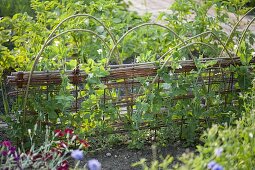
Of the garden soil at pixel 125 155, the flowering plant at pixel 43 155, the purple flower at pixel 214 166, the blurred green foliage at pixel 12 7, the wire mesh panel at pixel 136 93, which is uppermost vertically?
the blurred green foliage at pixel 12 7

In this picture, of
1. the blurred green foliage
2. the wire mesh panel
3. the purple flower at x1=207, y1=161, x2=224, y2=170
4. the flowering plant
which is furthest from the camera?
the blurred green foliage

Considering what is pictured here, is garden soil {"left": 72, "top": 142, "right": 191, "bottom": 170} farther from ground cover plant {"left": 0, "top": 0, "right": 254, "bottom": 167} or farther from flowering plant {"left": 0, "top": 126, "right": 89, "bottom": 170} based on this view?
flowering plant {"left": 0, "top": 126, "right": 89, "bottom": 170}

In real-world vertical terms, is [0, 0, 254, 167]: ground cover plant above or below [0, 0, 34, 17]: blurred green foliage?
below

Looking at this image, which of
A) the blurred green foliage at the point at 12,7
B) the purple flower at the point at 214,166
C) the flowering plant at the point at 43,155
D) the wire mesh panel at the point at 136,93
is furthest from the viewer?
the blurred green foliage at the point at 12,7

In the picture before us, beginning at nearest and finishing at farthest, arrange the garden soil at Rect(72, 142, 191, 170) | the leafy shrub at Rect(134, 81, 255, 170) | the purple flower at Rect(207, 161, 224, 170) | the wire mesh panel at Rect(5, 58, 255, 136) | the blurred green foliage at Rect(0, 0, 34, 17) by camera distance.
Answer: the purple flower at Rect(207, 161, 224, 170), the leafy shrub at Rect(134, 81, 255, 170), the wire mesh panel at Rect(5, 58, 255, 136), the garden soil at Rect(72, 142, 191, 170), the blurred green foliage at Rect(0, 0, 34, 17)

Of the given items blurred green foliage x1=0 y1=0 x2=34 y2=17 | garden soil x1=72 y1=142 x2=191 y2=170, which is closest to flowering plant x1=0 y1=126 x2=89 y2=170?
garden soil x1=72 y1=142 x2=191 y2=170

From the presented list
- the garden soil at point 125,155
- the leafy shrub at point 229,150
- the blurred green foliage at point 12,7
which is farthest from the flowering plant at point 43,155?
the blurred green foliage at point 12,7

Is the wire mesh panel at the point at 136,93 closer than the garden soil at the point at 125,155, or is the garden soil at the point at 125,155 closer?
the wire mesh panel at the point at 136,93

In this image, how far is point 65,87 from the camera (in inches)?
140

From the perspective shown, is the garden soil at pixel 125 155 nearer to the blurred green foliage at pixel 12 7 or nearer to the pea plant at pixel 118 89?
the pea plant at pixel 118 89

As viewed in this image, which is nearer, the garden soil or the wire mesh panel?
the wire mesh panel

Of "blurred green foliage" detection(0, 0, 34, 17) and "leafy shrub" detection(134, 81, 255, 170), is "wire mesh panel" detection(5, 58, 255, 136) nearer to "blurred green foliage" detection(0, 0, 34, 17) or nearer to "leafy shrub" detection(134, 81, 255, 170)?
"leafy shrub" detection(134, 81, 255, 170)

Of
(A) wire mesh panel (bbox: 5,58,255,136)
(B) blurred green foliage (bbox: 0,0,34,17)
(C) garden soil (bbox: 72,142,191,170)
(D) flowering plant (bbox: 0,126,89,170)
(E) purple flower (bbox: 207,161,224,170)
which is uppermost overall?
(B) blurred green foliage (bbox: 0,0,34,17)

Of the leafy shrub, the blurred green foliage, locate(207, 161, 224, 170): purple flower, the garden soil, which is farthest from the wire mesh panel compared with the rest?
the blurred green foliage
